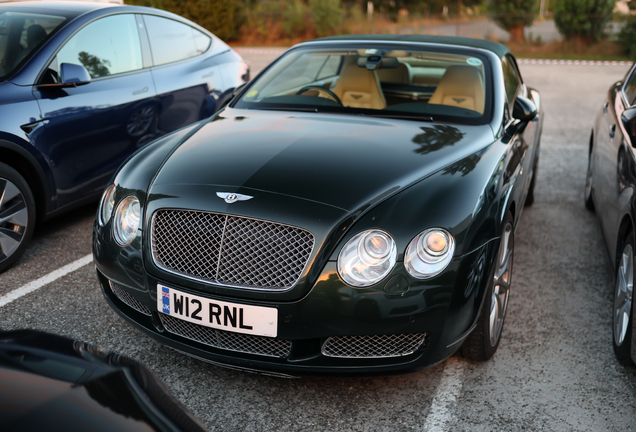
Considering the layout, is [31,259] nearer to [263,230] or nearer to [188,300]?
[188,300]

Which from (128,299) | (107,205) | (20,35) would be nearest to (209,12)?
(20,35)

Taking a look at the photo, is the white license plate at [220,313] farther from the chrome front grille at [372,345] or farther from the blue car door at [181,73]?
the blue car door at [181,73]

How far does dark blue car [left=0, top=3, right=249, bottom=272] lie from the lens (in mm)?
3703

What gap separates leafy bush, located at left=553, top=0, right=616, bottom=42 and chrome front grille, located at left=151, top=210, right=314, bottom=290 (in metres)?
23.2

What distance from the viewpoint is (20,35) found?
4070 mm

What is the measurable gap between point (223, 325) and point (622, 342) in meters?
1.86

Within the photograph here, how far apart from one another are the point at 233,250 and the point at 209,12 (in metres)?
23.6

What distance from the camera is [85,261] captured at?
3.91 metres

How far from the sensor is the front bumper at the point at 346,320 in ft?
7.39

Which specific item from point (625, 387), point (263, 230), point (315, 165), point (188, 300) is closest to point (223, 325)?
point (188, 300)

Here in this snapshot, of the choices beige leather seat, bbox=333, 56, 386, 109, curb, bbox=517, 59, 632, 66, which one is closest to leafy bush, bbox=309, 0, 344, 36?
curb, bbox=517, 59, 632, 66

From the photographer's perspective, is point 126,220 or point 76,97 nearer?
point 126,220

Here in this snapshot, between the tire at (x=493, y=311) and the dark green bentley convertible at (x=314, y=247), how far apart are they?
10 millimetres

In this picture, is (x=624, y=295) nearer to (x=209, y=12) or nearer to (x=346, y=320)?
(x=346, y=320)
